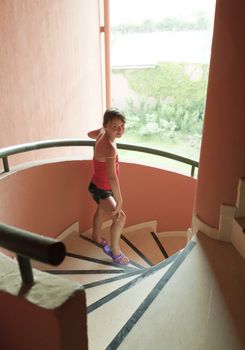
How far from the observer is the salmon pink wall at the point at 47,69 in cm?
283

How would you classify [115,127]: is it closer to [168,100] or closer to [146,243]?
[146,243]

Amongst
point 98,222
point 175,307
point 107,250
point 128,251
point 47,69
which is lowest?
point 128,251

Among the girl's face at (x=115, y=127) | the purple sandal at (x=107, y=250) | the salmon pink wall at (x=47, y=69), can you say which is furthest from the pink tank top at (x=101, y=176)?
the salmon pink wall at (x=47, y=69)

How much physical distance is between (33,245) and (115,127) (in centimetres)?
185

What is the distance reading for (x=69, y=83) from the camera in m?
3.96

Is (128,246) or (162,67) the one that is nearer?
(128,246)

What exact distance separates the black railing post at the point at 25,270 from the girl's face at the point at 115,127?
1.78 m

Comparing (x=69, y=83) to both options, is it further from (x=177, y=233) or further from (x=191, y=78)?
(x=191, y=78)

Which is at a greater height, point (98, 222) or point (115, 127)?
point (115, 127)

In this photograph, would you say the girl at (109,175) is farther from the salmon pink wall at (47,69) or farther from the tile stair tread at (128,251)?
the salmon pink wall at (47,69)

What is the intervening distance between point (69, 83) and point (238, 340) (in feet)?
11.8

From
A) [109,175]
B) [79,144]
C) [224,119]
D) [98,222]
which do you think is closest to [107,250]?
[98,222]

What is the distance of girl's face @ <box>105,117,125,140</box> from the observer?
96.7 inches

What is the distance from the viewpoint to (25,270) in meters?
0.84
